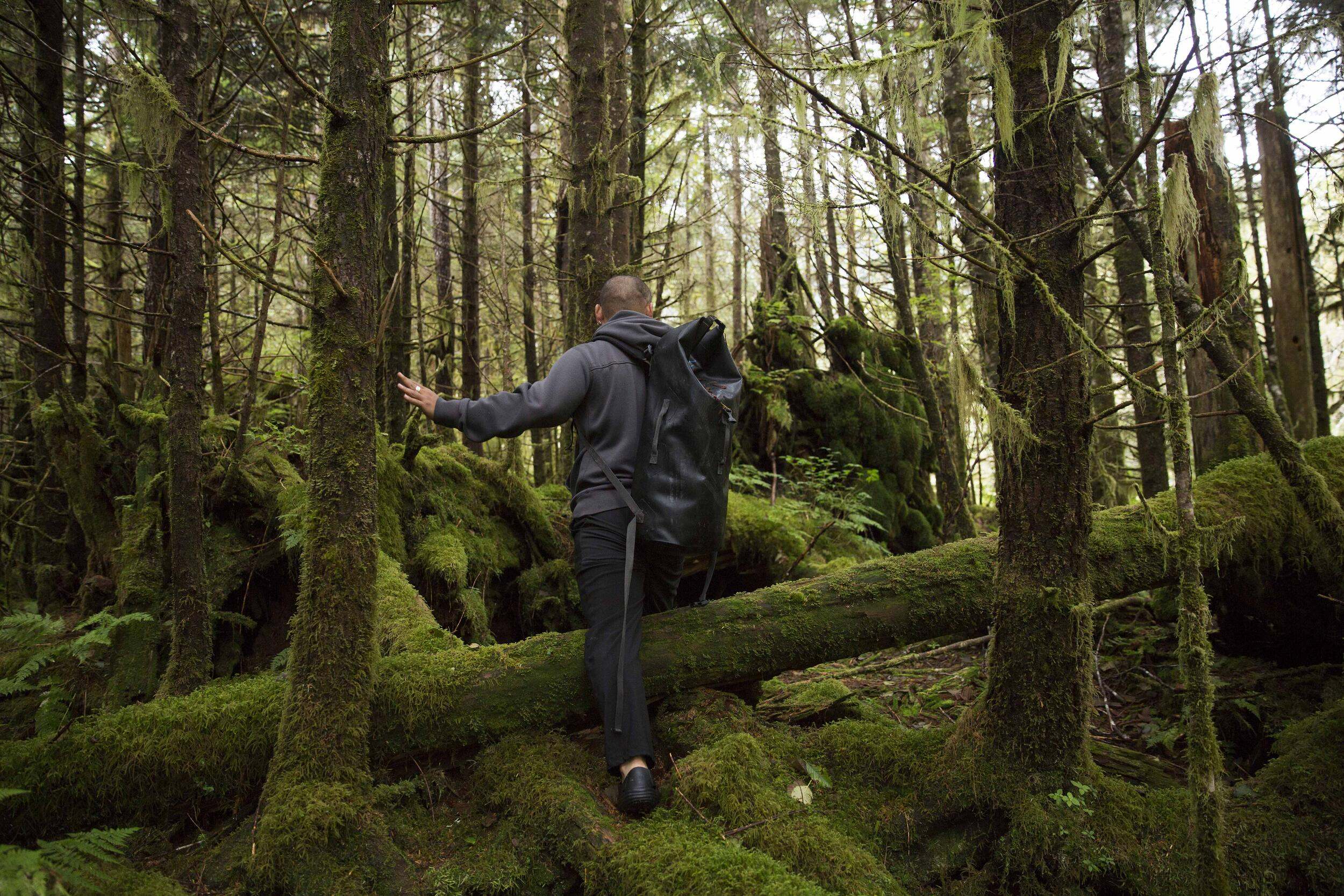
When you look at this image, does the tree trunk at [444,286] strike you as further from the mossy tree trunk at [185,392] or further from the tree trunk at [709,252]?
the tree trunk at [709,252]

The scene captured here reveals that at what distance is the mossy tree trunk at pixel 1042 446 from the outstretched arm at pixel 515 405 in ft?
7.05

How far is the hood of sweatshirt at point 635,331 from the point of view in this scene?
13.7ft

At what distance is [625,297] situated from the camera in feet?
14.6

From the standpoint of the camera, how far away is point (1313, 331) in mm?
8570

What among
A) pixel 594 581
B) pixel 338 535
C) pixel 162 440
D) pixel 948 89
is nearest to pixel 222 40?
pixel 162 440

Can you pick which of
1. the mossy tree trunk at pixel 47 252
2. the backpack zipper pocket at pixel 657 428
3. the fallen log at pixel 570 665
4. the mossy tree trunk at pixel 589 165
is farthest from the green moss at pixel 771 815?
the mossy tree trunk at pixel 47 252

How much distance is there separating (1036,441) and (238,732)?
13.3ft

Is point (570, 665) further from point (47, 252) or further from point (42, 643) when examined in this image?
point (47, 252)

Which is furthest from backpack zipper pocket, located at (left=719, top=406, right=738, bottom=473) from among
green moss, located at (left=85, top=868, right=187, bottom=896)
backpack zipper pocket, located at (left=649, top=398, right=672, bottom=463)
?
green moss, located at (left=85, top=868, right=187, bottom=896)

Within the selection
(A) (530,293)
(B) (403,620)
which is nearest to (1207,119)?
(B) (403,620)

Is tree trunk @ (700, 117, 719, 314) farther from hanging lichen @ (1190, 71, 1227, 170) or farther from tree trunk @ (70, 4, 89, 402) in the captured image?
hanging lichen @ (1190, 71, 1227, 170)

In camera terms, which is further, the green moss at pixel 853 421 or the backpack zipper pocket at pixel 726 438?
the green moss at pixel 853 421

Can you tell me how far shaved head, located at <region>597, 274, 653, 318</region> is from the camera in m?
4.45

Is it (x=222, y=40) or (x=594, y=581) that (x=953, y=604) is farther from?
(x=222, y=40)
